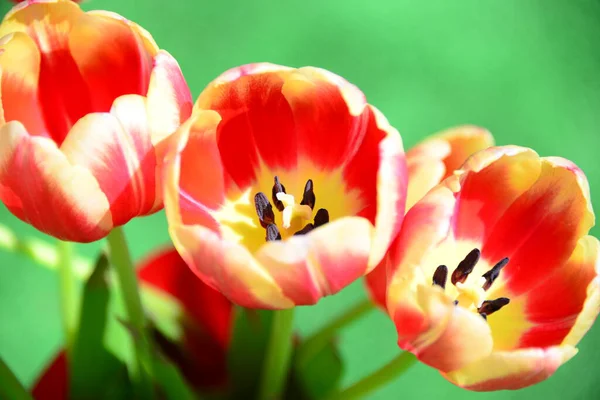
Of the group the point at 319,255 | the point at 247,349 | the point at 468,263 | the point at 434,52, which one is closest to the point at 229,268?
the point at 319,255

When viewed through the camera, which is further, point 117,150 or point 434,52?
point 434,52

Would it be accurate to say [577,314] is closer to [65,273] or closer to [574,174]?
[574,174]

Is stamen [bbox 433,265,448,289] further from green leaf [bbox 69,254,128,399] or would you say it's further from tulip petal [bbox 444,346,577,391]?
green leaf [bbox 69,254,128,399]

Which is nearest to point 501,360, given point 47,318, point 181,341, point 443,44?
point 181,341

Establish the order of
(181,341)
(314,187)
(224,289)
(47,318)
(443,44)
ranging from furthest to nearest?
(443,44)
(47,318)
(181,341)
(314,187)
(224,289)

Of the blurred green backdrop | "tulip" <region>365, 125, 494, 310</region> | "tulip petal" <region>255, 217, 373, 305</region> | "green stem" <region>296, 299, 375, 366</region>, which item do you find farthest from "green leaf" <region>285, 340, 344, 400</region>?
the blurred green backdrop

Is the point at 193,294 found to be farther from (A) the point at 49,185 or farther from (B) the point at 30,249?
(A) the point at 49,185
